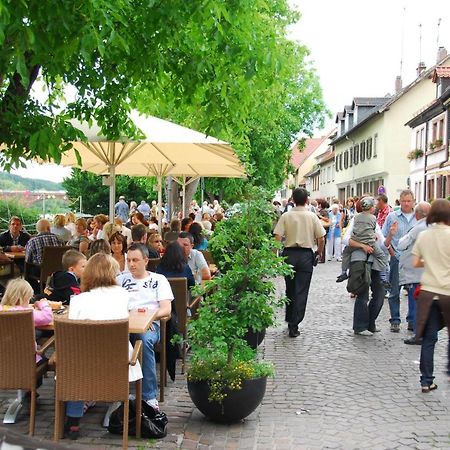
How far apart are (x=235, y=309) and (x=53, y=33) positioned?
274 centimetres

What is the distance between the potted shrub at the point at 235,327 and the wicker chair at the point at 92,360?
85cm

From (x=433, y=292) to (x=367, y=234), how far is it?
2981mm

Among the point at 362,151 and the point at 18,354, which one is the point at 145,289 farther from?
the point at 362,151

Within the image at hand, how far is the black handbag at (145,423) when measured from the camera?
5043 mm

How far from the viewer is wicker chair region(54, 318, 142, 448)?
4.51 metres

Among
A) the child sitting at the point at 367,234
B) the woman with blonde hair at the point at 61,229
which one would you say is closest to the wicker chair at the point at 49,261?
the woman with blonde hair at the point at 61,229

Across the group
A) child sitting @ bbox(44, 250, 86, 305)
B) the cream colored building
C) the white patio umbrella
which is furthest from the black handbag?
→ the cream colored building

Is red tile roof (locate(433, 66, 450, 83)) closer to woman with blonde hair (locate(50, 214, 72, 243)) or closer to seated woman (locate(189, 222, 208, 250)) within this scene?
woman with blonde hair (locate(50, 214, 72, 243))

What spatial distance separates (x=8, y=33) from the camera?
5.29 m

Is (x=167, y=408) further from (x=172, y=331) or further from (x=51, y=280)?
(x=51, y=280)

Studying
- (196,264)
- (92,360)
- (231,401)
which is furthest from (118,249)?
(92,360)

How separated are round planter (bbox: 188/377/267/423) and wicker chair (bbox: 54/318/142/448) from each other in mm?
823

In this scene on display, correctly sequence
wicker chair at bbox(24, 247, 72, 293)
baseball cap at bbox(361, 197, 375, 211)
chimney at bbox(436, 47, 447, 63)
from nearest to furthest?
baseball cap at bbox(361, 197, 375, 211) < wicker chair at bbox(24, 247, 72, 293) < chimney at bbox(436, 47, 447, 63)

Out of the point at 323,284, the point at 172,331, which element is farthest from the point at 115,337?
the point at 323,284
